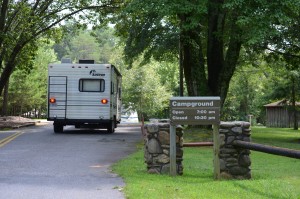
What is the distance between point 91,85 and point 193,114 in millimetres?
12385

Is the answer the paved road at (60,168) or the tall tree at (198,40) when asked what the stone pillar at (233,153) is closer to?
the paved road at (60,168)

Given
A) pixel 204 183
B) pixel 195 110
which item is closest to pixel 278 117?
pixel 195 110

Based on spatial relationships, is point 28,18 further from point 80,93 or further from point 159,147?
point 159,147

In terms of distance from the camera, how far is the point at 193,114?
9781mm

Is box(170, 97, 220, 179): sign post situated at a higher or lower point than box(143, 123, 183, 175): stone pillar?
higher

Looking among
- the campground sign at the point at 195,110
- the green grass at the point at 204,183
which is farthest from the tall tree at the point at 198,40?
the campground sign at the point at 195,110

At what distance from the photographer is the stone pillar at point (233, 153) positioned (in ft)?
32.4

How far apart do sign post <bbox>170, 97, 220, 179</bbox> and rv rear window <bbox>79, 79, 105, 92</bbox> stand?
12.1 metres

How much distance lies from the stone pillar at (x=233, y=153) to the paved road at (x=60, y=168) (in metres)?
2.20

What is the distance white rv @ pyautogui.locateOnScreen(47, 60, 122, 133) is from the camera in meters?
21.5

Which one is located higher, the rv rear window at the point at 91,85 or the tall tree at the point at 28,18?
the tall tree at the point at 28,18

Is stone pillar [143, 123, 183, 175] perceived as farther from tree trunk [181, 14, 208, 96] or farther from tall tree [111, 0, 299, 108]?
tree trunk [181, 14, 208, 96]

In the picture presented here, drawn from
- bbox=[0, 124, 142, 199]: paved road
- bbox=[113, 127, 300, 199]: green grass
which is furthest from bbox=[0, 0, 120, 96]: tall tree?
bbox=[113, 127, 300, 199]: green grass

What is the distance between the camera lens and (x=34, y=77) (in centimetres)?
4903
